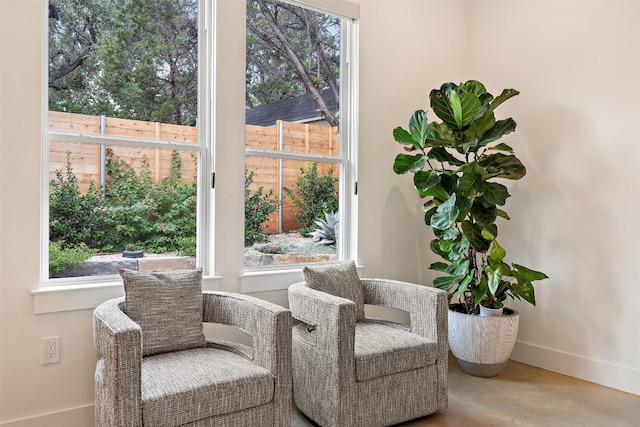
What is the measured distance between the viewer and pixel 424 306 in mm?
2607

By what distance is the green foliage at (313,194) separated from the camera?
320 centimetres

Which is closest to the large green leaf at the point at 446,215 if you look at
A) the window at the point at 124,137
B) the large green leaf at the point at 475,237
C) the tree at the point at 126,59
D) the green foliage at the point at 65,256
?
the large green leaf at the point at 475,237

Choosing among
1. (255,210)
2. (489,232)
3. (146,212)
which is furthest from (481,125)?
(146,212)

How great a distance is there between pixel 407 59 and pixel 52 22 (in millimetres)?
2407

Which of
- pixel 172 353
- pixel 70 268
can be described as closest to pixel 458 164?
pixel 172 353

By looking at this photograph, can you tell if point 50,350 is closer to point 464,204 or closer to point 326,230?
point 326,230

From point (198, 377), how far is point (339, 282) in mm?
1125

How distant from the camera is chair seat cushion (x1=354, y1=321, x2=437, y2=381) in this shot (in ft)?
7.52

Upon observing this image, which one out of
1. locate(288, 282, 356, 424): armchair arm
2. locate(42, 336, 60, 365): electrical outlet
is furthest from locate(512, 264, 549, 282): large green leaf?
locate(42, 336, 60, 365): electrical outlet

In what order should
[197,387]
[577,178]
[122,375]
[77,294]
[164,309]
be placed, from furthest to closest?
[577,178] < [77,294] < [164,309] < [197,387] < [122,375]

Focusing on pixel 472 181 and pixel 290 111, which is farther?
pixel 290 111

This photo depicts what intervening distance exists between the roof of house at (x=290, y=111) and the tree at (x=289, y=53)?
33 mm

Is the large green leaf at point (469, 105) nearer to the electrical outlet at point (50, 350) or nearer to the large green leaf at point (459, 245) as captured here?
the large green leaf at point (459, 245)

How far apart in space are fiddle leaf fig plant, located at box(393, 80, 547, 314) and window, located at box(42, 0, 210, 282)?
4.59 ft
